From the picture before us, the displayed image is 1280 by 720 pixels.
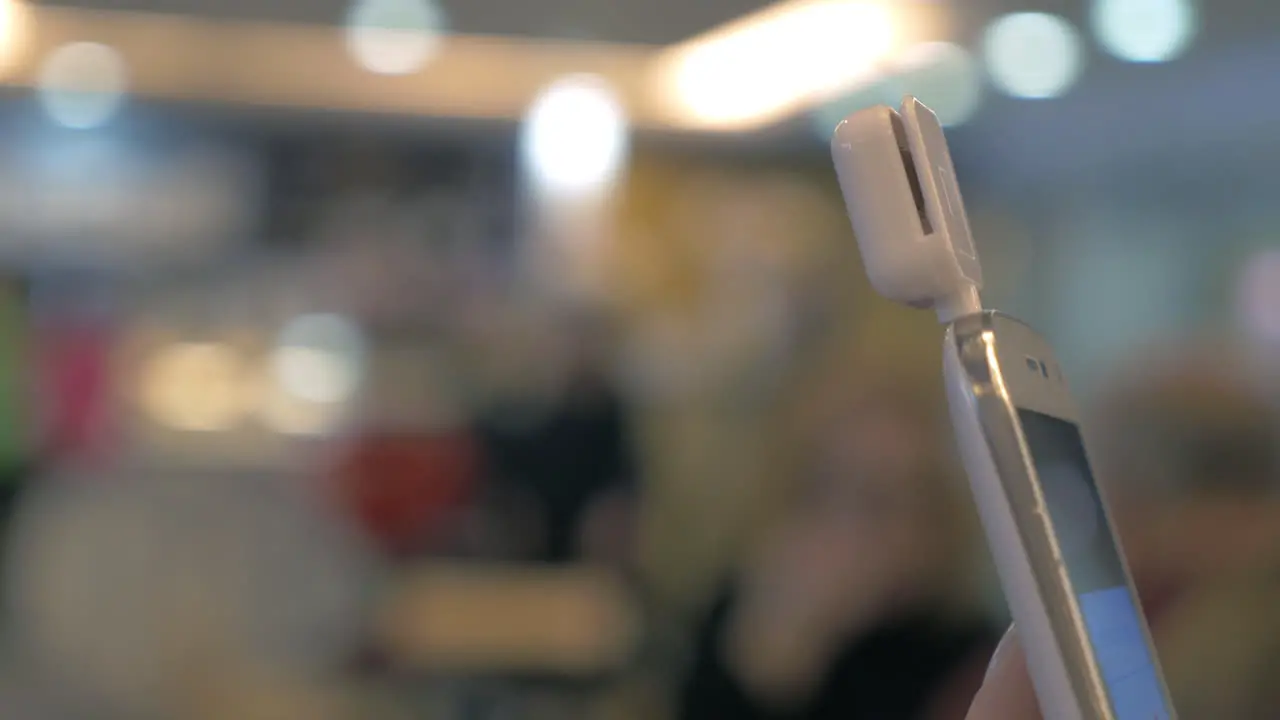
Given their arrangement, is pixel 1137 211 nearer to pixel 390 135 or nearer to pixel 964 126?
pixel 964 126

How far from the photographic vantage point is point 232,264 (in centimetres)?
166

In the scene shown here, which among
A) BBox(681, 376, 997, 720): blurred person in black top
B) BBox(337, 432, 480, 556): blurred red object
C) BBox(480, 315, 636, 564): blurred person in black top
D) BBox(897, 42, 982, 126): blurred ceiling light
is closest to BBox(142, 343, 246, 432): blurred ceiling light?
BBox(337, 432, 480, 556): blurred red object

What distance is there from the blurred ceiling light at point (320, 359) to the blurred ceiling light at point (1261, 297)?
3.13ft

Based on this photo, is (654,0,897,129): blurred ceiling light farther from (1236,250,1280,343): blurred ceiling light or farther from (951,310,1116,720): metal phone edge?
(951,310,1116,720): metal phone edge

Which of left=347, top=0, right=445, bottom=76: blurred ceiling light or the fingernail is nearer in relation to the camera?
the fingernail

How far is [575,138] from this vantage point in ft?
5.62

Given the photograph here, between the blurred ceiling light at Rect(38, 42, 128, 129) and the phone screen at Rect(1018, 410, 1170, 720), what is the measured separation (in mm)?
1487

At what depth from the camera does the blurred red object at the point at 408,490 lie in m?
1.64

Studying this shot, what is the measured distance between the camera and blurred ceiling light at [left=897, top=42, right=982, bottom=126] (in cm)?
157

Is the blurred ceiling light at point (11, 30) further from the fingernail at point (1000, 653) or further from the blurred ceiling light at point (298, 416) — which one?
the fingernail at point (1000, 653)

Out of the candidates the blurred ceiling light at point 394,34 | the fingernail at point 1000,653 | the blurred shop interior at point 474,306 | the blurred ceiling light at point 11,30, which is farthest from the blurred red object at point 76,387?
the fingernail at point 1000,653

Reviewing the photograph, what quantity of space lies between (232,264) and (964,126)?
836mm

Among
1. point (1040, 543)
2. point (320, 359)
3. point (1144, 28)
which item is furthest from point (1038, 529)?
point (320, 359)

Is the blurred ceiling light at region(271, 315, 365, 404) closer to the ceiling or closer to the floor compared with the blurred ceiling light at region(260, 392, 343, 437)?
closer to the ceiling
